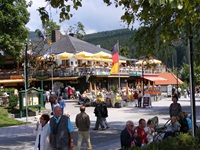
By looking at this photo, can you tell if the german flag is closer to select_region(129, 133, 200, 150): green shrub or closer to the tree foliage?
the tree foliage

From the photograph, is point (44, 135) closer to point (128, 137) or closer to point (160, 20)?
point (128, 137)

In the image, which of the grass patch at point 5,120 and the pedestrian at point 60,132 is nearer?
the pedestrian at point 60,132

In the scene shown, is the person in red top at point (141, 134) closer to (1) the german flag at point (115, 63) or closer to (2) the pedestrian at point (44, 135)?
(2) the pedestrian at point (44, 135)

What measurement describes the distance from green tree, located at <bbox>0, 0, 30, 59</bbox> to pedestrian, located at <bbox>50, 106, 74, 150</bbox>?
1691 centimetres

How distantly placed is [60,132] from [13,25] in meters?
18.0

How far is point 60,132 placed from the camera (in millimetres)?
7031

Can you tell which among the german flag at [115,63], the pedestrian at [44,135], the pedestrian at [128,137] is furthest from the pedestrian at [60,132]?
the german flag at [115,63]

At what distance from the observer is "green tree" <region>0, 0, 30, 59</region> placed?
76.4 feet

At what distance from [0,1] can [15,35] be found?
102 inches

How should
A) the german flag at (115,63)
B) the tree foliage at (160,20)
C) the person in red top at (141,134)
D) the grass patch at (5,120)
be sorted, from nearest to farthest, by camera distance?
the tree foliage at (160,20)
the person in red top at (141,134)
the grass patch at (5,120)
the german flag at (115,63)

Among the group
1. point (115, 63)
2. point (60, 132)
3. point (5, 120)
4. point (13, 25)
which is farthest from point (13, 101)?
point (60, 132)

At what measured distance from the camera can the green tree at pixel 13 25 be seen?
2328 cm

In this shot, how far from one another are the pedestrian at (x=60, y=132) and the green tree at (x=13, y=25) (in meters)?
16.9

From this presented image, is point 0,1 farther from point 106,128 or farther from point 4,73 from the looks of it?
point 4,73
